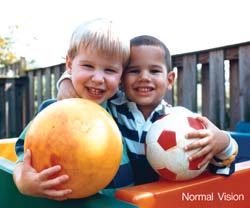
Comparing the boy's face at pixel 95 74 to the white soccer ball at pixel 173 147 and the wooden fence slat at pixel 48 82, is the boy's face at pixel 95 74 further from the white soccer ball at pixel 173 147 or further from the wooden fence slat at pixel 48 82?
the wooden fence slat at pixel 48 82

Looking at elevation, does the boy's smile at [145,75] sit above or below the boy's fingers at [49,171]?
above

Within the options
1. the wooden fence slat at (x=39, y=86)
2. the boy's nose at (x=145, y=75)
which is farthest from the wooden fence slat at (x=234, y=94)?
the wooden fence slat at (x=39, y=86)

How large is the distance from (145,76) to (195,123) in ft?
1.22

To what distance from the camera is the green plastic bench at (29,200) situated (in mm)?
1109

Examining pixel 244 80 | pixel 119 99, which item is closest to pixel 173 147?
pixel 119 99

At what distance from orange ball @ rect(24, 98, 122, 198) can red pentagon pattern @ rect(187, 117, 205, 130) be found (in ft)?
0.93

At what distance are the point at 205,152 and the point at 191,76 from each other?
1828 millimetres

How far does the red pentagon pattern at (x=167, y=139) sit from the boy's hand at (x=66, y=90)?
375mm

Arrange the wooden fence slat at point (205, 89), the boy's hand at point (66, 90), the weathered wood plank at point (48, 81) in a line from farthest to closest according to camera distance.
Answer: the weathered wood plank at point (48, 81)
the wooden fence slat at point (205, 89)
the boy's hand at point (66, 90)

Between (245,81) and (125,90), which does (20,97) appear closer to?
(245,81)

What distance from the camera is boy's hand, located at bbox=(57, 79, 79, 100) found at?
1544mm

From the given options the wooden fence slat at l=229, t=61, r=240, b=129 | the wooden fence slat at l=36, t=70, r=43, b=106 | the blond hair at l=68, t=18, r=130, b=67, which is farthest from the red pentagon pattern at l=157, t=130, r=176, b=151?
the wooden fence slat at l=36, t=70, r=43, b=106

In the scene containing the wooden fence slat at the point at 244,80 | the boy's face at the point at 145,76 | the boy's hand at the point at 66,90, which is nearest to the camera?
the boy's hand at the point at 66,90

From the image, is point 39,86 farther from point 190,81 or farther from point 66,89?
point 66,89
